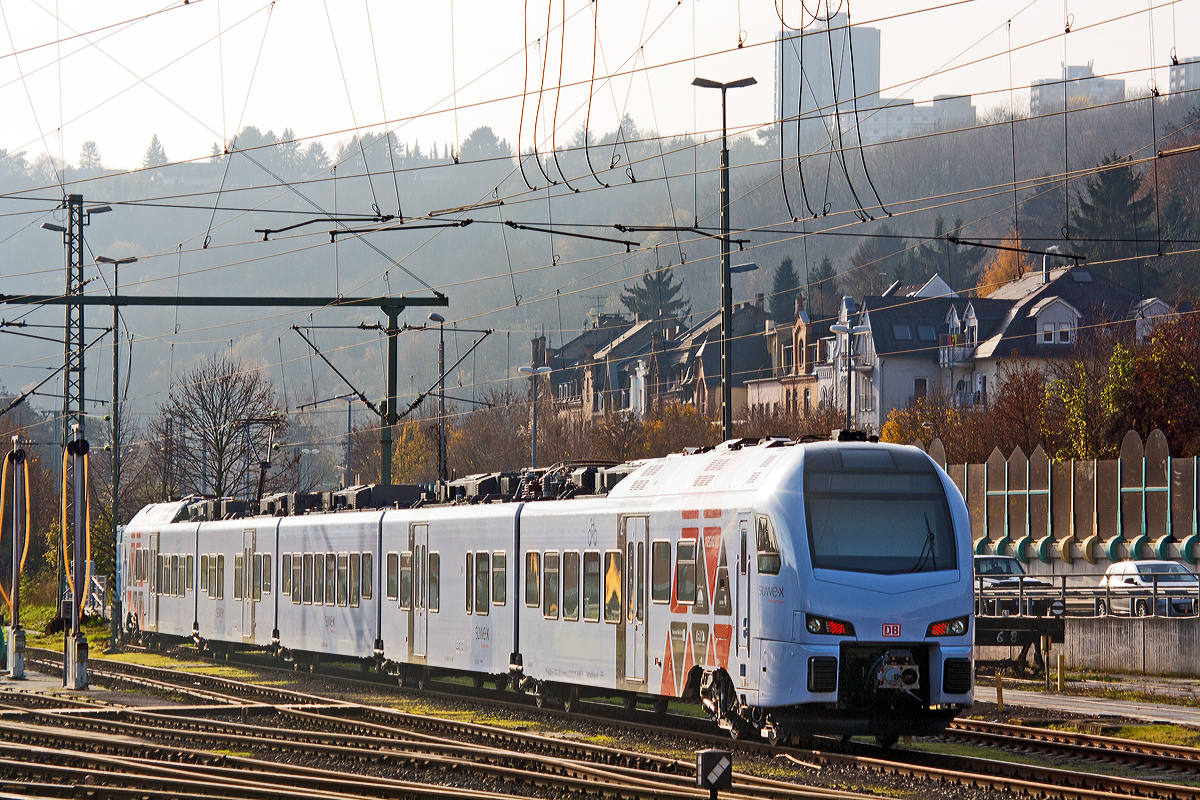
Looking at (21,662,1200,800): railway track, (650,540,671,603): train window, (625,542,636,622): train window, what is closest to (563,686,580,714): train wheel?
(21,662,1200,800): railway track

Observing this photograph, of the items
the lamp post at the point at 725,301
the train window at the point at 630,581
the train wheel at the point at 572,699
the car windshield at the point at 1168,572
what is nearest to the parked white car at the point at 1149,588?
the car windshield at the point at 1168,572

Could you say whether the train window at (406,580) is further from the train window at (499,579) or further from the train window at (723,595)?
the train window at (723,595)

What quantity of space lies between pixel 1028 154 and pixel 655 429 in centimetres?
7961

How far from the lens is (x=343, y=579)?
29266 mm

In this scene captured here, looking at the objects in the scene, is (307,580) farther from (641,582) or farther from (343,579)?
(641,582)

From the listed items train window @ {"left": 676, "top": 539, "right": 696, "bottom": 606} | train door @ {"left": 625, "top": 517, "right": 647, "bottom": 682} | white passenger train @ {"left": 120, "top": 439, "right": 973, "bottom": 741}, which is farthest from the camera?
train door @ {"left": 625, "top": 517, "right": 647, "bottom": 682}

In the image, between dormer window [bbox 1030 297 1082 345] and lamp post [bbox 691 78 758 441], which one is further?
dormer window [bbox 1030 297 1082 345]

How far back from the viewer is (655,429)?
299ft

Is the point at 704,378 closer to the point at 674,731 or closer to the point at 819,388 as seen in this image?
the point at 819,388

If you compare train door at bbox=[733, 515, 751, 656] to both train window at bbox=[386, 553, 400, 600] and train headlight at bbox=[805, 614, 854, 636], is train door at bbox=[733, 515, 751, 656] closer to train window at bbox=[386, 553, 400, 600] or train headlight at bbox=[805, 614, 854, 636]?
train headlight at bbox=[805, 614, 854, 636]

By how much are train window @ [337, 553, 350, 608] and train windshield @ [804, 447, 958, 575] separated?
565 inches

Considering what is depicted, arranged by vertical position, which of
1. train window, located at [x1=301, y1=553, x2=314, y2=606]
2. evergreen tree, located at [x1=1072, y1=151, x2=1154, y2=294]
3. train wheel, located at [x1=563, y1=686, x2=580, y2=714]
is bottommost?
train wheel, located at [x1=563, y1=686, x2=580, y2=714]

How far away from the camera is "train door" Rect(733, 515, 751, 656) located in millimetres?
16391

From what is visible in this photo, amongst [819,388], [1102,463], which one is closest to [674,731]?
[1102,463]
